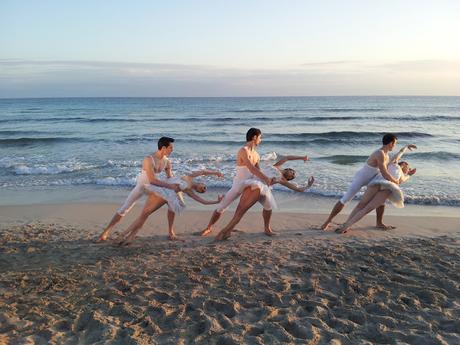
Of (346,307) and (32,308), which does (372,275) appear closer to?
(346,307)

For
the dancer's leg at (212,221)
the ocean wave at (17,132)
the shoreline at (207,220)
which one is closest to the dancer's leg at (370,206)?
the shoreline at (207,220)

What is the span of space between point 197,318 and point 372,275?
7.31ft

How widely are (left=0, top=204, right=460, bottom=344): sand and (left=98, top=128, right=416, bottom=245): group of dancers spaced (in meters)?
0.31

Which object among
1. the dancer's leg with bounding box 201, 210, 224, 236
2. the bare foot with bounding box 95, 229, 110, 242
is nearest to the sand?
the bare foot with bounding box 95, 229, 110, 242

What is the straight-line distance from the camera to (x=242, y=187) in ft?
22.1

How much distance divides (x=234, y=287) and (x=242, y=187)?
2227 mm

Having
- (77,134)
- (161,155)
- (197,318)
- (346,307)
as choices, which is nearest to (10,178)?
(161,155)

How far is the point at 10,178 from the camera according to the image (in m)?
12.2

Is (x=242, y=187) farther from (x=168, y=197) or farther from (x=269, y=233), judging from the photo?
(x=168, y=197)

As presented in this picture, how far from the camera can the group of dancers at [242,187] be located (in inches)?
253

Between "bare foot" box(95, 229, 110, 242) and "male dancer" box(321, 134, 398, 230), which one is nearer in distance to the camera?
"bare foot" box(95, 229, 110, 242)

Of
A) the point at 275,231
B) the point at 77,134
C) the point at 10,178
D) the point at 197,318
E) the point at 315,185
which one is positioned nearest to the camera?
the point at 197,318

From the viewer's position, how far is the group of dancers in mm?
6438

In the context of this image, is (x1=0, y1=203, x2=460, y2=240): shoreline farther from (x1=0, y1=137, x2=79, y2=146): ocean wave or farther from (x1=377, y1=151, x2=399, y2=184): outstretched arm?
(x1=0, y1=137, x2=79, y2=146): ocean wave
